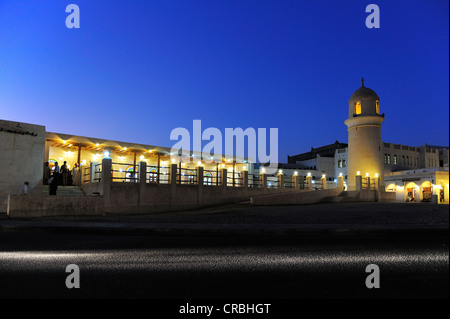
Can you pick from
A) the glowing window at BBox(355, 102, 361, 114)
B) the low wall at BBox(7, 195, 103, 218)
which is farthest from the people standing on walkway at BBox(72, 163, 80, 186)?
the glowing window at BBox(355, 102, 361, 114)

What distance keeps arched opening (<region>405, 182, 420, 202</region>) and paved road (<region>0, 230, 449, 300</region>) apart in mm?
41439

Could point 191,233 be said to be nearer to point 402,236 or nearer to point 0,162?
point 402,236

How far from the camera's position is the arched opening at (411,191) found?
146ft

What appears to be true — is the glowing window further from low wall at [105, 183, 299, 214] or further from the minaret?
low wall at [105, 183, 299, 214]

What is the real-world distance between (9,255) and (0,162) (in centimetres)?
1417

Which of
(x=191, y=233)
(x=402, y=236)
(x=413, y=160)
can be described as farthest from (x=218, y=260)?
(x=413, y=160)

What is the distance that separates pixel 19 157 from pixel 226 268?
18.2 metres

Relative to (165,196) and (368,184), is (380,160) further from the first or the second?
(165,196)

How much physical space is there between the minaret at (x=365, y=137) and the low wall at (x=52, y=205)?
25976 millimetres

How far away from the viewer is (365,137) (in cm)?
3634

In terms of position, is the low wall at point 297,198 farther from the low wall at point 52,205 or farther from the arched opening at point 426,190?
the arched opening at point 426,190

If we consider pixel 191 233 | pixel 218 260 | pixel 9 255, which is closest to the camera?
pixel 218 260

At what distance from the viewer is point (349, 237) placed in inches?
365

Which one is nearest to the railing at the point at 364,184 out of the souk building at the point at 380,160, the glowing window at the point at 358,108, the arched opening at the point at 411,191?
the souk building at the point at 380,160
